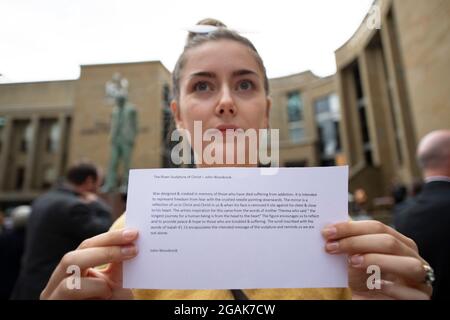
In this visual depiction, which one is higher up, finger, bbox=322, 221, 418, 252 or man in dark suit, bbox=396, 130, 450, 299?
man in dark suit, bbox=396, 130, 450, 299

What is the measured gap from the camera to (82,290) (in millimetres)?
572

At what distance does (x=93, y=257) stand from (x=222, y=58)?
0.46 meters

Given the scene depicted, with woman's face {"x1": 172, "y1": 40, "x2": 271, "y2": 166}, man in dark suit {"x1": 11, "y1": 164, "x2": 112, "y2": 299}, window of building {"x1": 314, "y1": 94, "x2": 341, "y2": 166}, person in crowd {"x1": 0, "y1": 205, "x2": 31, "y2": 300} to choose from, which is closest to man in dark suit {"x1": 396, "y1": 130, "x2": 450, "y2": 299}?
woman's face {"x1": 172, "y1": 40, "x2": 271, "y2": 166}

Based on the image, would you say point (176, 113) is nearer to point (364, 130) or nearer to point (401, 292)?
point (401, 292)

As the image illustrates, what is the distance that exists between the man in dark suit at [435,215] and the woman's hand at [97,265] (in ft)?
3.05

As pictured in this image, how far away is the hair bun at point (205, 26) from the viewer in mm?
692

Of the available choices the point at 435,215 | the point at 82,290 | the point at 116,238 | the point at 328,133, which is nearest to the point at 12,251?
the point at 82,290

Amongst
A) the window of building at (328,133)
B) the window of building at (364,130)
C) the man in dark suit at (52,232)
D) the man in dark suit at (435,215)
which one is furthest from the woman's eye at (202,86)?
the window of building at (328,133)

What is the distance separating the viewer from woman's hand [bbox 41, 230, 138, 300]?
528mm

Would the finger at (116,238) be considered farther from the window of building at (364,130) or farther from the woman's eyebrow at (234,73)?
the window of building at (364,130)

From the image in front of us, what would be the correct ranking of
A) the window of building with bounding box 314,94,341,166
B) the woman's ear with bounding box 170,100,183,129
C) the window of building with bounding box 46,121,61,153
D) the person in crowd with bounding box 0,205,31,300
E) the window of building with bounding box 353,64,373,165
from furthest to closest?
1. the window of building with bounding box 314,94,341,166
2. the window of building with bounding box 353,64,373,165
3. the window of building with bounding box 46,121,61,153
4. the person in crowd with bounding box 0,205,31,300
5. the woman's ear with bounding box 170,100,183,129

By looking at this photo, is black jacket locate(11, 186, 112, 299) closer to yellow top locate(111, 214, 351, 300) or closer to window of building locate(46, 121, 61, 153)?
yellow top locate(111, 214, 351, 300)

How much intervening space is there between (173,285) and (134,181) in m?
0.19

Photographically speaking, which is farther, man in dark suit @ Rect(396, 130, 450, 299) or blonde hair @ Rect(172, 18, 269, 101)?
man in dark suit @ Rect(396, 130, 450, 299)
